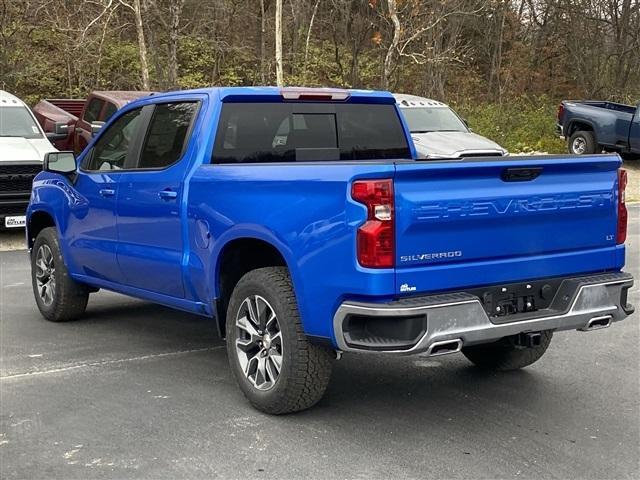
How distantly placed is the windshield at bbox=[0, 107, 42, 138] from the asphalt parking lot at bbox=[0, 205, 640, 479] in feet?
26.0

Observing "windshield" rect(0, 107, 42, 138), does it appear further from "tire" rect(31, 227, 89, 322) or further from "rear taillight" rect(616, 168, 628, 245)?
"rear taillight" rect(616, 168, 628, 245)

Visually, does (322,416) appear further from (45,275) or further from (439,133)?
(439,133)

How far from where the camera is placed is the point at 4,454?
13.6 ft

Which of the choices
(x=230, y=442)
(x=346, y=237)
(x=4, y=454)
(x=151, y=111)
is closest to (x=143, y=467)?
(x=230, y=442)

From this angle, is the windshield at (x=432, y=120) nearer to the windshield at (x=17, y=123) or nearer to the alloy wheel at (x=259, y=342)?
the windshield at (x=17, y=123)

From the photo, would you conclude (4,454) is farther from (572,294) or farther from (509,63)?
(509,63)

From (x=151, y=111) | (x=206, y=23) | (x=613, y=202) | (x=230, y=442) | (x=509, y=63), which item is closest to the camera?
(x=230, y=442)

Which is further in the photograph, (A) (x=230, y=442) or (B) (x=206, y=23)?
(B) (x=206, y=23)

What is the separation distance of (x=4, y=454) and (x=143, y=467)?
0.77m

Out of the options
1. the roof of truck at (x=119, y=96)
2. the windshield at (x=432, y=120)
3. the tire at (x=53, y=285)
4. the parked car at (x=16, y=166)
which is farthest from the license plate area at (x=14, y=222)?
the windshield at (x=432, y=120)

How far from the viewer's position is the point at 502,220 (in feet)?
13.9

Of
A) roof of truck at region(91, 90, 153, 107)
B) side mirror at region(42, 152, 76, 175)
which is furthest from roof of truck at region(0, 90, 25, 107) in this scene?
side mirror at region(42, 152, 76, 175)

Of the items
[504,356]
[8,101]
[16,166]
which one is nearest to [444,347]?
[504,356]

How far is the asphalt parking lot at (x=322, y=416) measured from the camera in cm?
399
